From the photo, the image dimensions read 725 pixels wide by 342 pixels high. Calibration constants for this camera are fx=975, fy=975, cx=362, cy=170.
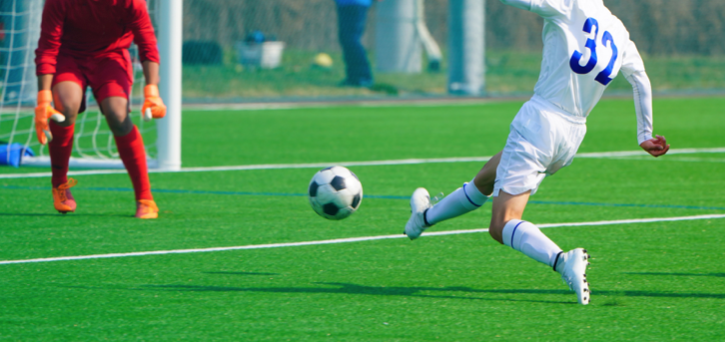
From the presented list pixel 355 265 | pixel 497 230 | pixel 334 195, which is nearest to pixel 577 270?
pixel 497 230

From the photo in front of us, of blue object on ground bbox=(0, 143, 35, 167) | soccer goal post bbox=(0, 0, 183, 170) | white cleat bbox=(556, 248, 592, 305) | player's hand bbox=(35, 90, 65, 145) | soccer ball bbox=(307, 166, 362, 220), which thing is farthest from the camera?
blue object on ground bbox=(0, 143, 35, 167)

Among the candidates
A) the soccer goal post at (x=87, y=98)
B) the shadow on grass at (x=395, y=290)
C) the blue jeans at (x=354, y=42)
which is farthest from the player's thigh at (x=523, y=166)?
the blue jeans at (x=354, y=42)

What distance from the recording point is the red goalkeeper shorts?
Answer: 18.8 ft

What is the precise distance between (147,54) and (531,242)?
9.64 ft

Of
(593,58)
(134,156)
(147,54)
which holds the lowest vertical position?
(134,156)

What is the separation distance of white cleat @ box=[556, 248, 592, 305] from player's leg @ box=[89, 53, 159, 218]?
301 cm

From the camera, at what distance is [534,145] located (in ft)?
12.9

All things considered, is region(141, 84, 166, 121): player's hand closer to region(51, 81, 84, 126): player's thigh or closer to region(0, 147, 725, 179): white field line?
region(51, 81, 84, 126): player's thigh

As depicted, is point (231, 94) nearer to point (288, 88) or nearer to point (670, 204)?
point (288, 88)

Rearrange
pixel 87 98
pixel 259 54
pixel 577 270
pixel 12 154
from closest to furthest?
1. pixel 577 270
2. pixel 12 154
3. pixel 87 98
4. pixel 259 54

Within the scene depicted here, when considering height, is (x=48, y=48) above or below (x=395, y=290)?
above

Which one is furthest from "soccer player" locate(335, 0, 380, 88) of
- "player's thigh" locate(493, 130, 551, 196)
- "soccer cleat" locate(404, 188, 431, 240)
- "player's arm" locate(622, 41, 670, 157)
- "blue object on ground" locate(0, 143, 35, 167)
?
"player's thigh" locate(493, 130, 551, 196)

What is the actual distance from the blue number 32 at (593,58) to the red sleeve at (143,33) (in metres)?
2.81

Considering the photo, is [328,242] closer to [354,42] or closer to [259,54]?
[354,42]
